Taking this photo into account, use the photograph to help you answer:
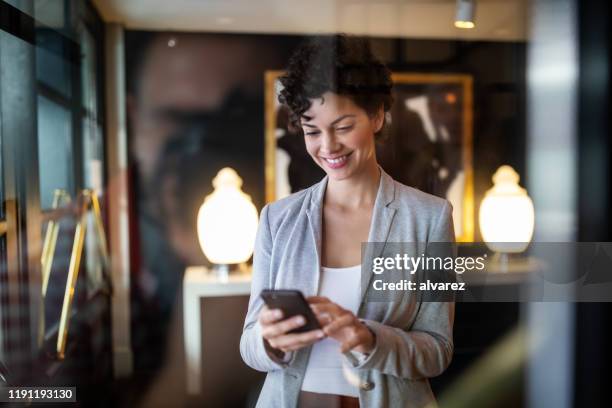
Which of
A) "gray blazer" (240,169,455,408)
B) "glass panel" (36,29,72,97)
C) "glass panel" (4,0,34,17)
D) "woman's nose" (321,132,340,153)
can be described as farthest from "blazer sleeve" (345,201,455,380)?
"glass panel" (4,0,34,17)

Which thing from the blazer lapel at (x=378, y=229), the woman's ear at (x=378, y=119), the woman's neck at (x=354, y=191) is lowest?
the blazer lapel at (x=378, y=229)

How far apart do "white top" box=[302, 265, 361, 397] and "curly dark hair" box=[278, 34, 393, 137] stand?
24 centimetres

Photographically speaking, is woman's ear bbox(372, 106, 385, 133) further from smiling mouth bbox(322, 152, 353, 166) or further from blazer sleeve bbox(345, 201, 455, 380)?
blazer sleeve bbox(345, 201, 455, 380)

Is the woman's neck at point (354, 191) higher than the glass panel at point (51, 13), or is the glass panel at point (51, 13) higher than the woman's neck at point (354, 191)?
the glass panel at point (51, 13)

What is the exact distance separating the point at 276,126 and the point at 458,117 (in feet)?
1.06

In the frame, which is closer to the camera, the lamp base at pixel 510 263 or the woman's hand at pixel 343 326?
the woman's hand at pixel 343 326

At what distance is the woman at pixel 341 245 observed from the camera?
0.81 m

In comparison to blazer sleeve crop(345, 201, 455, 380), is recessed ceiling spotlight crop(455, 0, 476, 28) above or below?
above

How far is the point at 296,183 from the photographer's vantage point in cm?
86

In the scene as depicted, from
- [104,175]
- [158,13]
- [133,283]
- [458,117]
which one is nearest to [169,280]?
[133,283]

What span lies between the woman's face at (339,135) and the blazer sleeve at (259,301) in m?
0.14

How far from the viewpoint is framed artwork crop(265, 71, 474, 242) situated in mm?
851

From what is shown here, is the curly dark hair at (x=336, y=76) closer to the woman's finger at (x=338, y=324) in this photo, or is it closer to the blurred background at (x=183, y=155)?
the blurred background at (x=183, y=155)

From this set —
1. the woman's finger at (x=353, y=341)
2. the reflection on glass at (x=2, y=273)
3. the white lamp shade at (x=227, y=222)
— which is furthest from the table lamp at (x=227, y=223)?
the reflection on glass at (x=2, y=273)
